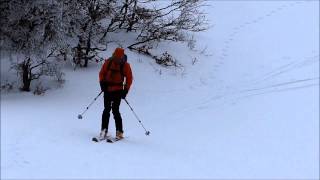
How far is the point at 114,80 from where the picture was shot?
426 inches

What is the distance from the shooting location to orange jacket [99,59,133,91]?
10.8 meters

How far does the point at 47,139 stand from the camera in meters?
10.6

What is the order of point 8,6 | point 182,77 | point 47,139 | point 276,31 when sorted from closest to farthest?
1. point 47,139
2. point 8,6
3. point 182,77
4. point 276,31

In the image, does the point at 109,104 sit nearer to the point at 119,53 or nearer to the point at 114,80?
the point at 114,80

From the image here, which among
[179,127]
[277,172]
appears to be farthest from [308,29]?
[277,172]

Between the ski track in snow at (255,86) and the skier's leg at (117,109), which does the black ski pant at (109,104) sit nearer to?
the skier's leg at (117,109)

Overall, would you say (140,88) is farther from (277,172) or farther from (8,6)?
(277,172)

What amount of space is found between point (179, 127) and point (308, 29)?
27.5 feet

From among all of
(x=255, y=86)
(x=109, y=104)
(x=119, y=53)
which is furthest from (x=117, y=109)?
(x=255, y=86)

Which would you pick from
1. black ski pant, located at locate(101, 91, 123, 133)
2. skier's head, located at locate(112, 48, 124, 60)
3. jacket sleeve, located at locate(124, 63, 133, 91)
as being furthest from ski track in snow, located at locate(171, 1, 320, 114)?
skier's head, located at locate(112, 48, 124, 60)

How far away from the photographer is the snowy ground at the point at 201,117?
10.0 meters

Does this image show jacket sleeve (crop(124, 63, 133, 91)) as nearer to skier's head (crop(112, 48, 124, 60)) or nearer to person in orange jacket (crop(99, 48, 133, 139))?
person in orange jacket (crop(99, 48, 133, 139))

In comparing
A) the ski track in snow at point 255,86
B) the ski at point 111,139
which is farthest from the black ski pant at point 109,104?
the ski track in snow at point 255,86

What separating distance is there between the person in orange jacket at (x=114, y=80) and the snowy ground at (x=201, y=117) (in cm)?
66
